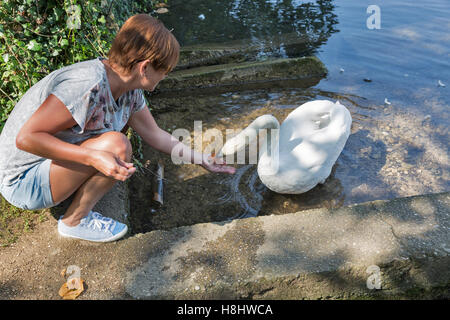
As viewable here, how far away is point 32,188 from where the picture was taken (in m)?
2.13

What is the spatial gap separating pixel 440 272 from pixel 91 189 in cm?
214

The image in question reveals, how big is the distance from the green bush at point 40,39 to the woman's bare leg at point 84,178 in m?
1.17

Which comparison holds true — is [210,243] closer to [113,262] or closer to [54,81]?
[113,262]

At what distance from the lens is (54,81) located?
6.28ft

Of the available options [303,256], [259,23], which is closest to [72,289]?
[303,256]

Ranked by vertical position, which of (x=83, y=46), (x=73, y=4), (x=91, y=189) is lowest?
(x=91, y=189)

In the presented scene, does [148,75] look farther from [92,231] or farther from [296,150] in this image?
[296,150]

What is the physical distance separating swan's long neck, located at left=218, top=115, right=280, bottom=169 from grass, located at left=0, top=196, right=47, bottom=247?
53.8 inches

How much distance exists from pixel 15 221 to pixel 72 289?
81 centimetres

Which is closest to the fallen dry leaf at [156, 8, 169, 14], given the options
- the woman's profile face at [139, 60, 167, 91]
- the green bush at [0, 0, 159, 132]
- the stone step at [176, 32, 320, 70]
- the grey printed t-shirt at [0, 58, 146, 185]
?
the stone step at [176, 32, 320, 70]

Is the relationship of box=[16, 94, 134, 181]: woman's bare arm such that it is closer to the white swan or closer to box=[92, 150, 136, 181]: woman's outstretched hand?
box=[92, 150, 136, 181]: woman's outstretched hand

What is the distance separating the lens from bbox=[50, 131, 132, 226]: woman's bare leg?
206 centimetres
